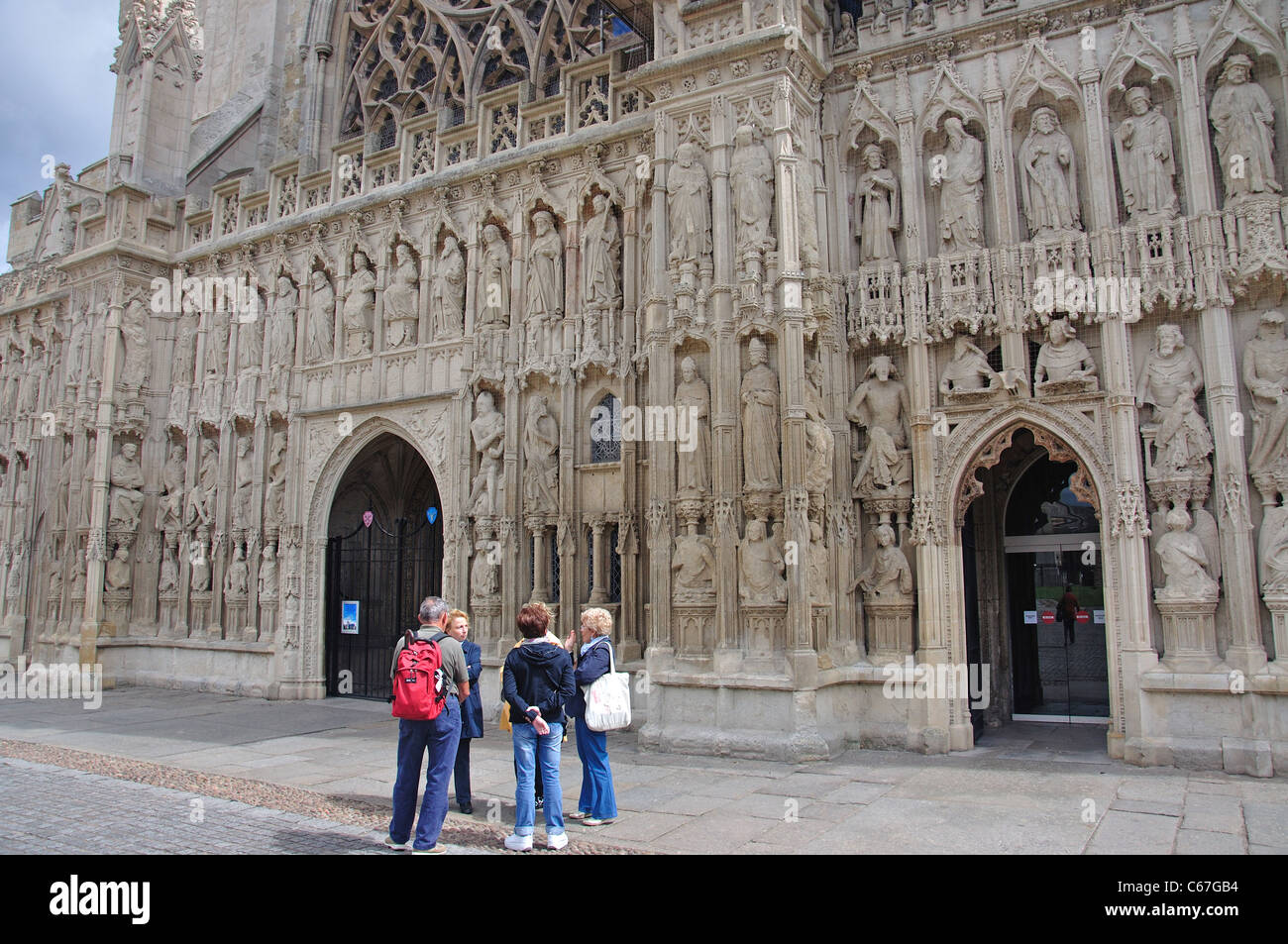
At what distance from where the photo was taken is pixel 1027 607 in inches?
500

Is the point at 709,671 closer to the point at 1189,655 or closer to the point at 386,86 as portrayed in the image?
the point at 1189,655

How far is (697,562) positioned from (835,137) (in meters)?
5.67

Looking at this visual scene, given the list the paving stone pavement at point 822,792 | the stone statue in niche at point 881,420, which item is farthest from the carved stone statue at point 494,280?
the paving stone pavement at point 822,792

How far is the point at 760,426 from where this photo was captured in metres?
10.5

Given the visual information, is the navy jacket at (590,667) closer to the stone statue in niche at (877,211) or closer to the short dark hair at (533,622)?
the short dark hair at (533,622)

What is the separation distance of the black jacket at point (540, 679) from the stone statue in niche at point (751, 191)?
6.06 meters

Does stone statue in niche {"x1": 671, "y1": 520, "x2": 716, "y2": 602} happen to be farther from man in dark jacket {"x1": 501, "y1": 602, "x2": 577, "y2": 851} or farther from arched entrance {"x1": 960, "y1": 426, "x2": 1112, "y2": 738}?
man in dark jacket {"x1": 501, "y1": 602, "x2": 577, "y2": 851}

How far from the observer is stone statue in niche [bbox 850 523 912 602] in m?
10.8

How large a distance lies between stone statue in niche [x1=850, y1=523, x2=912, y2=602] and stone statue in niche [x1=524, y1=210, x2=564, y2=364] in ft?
17.7

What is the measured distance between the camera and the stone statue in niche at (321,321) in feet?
52.7

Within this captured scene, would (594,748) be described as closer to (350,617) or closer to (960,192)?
(960,192)

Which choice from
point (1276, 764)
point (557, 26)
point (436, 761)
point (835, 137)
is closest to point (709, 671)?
point (436, 761)

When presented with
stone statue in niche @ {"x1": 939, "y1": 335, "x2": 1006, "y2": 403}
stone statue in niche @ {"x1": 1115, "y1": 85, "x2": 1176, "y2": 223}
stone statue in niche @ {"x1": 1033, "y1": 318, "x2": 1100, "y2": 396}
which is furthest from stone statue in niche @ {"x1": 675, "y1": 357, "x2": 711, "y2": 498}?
stone statue in niche @ {"x1": 1115, "y1": 85, "x2": 1176, "y2": 223}

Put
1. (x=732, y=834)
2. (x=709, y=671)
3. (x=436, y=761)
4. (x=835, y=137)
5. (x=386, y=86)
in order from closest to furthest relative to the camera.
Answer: (x=436, y=761) < (x=732, y=834) < (x=709, y=671) < (x=835, y=137) < (x=386, y=86)
